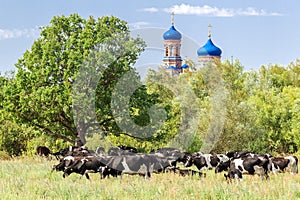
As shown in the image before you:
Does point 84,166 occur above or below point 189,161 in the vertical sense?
below

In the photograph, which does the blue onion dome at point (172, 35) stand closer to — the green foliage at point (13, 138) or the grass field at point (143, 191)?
the green foliage at point (13, 138)

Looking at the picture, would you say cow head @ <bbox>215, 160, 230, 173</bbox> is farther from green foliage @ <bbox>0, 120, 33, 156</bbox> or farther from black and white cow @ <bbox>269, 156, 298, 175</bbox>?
green foliage @ <bbox>0, 120, 33, 156</bbox>

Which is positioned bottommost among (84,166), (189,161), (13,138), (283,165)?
(84,166)

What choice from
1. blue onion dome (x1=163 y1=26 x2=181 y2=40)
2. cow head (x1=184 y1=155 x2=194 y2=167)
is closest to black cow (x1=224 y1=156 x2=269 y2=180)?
cow head (x1=184 y1=155 x2=194 y2=167)

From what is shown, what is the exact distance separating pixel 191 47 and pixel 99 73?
7.65 metres

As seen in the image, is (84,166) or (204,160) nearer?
(84,166)

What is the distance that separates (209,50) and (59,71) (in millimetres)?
70461

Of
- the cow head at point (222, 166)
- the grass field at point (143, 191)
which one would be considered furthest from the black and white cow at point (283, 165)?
the grass field at point (143, 191)

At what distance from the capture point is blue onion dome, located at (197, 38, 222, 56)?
101062mm

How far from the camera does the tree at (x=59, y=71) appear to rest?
107 ft

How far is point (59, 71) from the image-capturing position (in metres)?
33.5

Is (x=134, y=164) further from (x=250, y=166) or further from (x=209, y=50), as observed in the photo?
(x=209, y=50)

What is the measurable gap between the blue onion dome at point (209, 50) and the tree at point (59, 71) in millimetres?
66958

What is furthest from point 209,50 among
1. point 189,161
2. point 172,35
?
point 189,161
